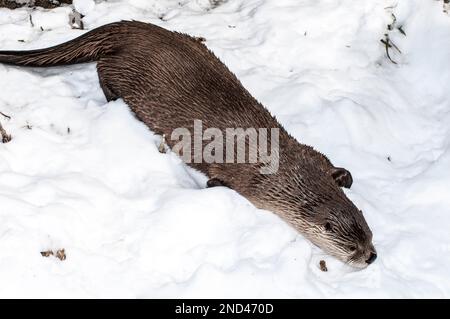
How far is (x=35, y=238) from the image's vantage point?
12.9 feet

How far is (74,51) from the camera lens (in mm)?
5039

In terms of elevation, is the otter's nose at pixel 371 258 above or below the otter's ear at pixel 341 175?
below

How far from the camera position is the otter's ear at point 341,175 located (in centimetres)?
454

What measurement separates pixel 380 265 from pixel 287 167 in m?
0.80

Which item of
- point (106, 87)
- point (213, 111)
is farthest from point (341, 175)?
point (106, 87)

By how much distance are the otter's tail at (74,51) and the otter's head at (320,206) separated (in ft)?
4.91

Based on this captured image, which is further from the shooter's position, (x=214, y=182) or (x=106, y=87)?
(x=106, y=87)

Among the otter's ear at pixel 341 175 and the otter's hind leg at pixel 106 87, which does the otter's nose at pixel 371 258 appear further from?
the otter's hind leg at pixel 106 87

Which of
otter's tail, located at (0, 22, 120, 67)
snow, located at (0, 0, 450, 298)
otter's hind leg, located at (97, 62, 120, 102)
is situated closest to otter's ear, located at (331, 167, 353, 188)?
snow, located at (0, 0, 450, 298)

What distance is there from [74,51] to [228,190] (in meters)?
1.50

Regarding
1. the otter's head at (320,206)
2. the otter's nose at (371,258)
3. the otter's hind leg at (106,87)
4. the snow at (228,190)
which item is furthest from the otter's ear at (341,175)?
the otter's hind leg at (106,87)

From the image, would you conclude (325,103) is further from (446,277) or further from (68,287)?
(68,287)

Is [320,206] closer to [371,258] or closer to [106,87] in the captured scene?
[371,258]

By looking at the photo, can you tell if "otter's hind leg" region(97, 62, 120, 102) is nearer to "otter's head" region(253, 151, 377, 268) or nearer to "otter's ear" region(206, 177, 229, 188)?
"otter's ear" region(206, 177, 229, 188)
